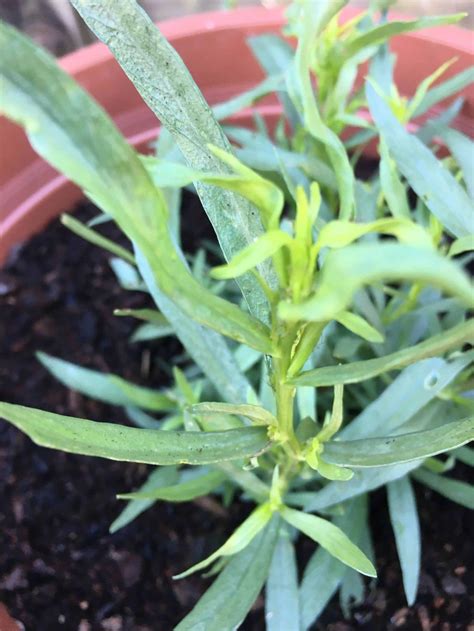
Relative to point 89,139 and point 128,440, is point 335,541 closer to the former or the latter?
point 128,440

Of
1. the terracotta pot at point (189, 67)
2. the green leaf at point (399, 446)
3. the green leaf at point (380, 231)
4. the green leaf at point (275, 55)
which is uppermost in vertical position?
the terracotta pot at point (189, 67)

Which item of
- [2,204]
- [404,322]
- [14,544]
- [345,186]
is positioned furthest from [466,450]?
[2,204]

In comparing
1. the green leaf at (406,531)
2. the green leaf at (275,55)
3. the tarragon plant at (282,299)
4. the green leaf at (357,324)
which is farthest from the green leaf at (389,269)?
the green leaf at (275,55)

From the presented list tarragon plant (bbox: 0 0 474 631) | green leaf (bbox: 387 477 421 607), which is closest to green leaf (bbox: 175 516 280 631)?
tarragon plant (bbox: 0 0 474 631)

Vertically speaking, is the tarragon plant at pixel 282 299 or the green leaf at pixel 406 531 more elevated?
the tarragon plant at pixel 282 299

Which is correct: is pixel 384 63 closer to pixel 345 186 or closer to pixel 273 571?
pixel 345 186

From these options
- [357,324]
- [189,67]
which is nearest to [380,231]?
[357,324]

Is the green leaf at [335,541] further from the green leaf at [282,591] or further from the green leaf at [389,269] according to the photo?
the green leaf at [389,269]
